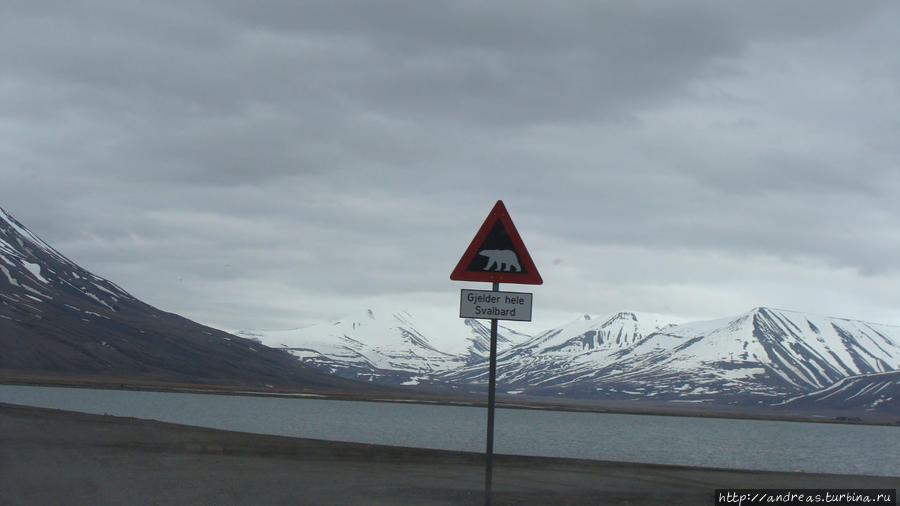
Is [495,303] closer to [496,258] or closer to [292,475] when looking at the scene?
[496,258]

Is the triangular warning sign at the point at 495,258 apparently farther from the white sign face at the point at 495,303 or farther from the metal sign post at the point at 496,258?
the white sign face at the point at 495,303

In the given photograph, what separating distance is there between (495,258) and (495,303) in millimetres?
898

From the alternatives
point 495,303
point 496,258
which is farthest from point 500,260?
point 495,303

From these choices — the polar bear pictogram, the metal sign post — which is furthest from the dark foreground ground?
the polar bear pictogram

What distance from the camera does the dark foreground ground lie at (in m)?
19.6

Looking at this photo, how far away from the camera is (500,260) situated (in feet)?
52.1

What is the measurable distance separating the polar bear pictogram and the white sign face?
556 millimetres

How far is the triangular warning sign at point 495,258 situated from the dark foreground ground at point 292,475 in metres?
6.15

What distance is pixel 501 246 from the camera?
1591cm

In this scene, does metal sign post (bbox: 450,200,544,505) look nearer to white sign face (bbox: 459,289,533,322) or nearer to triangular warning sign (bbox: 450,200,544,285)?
triangular warning sign (bbox: 450,200,544,285)

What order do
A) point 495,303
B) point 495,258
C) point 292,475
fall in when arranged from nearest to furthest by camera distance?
1. point 495,303
2. point 495,258
3. point 292,475

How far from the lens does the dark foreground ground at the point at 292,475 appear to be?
19.6m

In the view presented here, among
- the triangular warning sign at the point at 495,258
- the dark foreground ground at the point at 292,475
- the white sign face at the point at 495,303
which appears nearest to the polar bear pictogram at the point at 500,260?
the triangular warning sign at the point at 495,258

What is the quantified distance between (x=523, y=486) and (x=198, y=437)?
18938 mm
